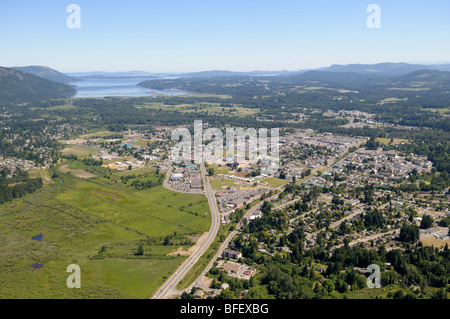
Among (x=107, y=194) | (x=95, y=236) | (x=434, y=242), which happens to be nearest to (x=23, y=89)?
(x=107, y=194)

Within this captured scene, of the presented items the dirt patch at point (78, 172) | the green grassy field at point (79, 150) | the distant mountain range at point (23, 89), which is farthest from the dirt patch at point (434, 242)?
the distant mountain range at point (23, 89)

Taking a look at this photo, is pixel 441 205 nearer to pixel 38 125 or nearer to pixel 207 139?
pixel 207 139

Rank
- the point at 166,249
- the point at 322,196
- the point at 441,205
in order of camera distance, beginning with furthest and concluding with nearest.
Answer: the point at 322,196 < the point at 441,205 < the point at 166,249

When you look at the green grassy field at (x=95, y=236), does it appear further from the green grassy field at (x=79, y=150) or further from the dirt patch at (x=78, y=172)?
the green grassy field at (x=79, y=150)

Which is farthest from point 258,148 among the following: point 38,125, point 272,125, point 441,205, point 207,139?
point 38,125

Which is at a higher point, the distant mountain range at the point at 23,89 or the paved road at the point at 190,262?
the distant mountain range at the point at 23,89
